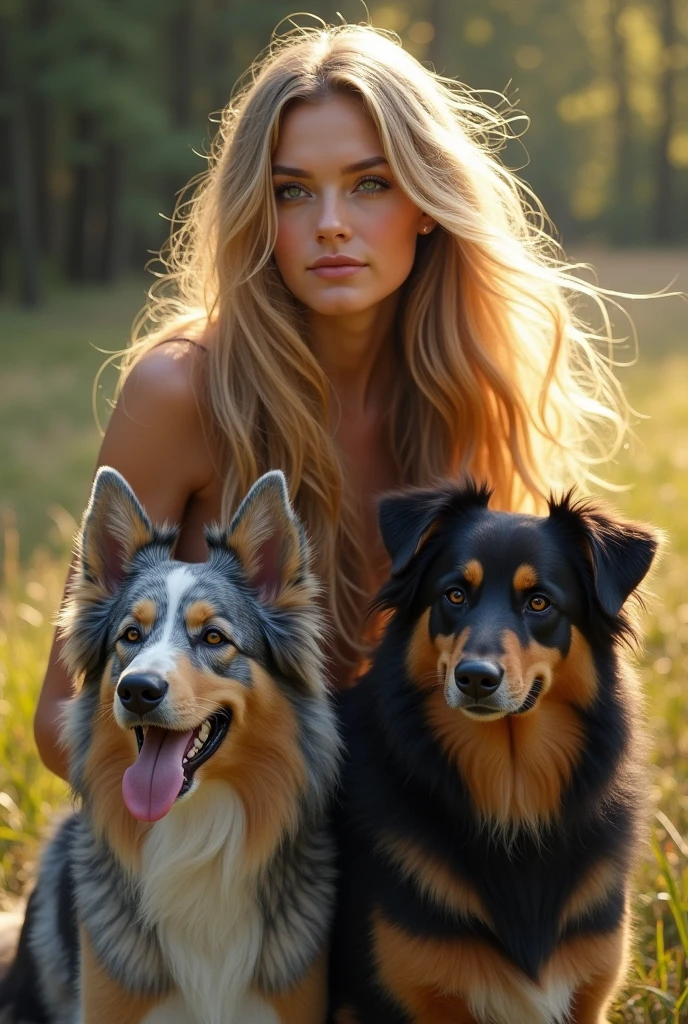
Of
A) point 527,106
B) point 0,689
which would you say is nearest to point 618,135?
point 527,106

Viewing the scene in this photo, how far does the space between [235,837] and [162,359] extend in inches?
67.3

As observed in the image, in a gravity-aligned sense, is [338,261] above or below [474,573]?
above

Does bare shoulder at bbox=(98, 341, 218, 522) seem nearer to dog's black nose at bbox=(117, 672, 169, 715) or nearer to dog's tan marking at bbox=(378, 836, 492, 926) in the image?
dog's black nose at bbox=(117, 672, 169, 715)

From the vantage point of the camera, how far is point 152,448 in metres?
3.93

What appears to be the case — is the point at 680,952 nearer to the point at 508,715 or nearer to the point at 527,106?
the point at 508,715

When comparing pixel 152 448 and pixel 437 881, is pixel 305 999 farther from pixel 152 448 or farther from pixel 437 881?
pixel 152 448

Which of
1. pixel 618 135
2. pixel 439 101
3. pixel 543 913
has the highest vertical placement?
pixel 618 135

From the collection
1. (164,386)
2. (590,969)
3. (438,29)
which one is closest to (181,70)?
(438,29)

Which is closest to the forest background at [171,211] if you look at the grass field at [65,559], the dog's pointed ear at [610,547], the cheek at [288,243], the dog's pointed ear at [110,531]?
the grass field at [65,559]

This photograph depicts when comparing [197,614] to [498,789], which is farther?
[498,789]

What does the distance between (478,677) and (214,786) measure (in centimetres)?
86

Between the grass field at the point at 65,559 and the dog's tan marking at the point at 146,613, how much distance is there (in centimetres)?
150

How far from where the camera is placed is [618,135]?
44.3 metres

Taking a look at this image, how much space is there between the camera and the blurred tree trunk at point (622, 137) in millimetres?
39844
